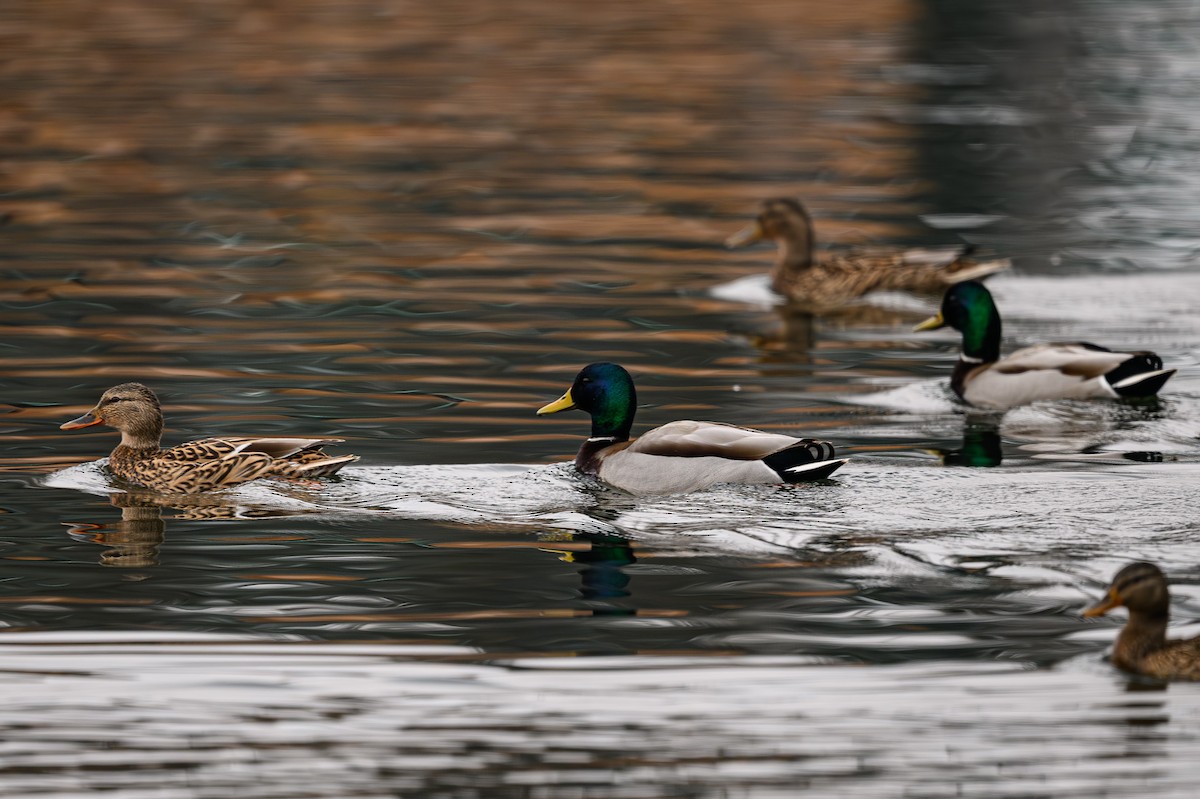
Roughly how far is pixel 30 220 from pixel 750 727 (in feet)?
47.7

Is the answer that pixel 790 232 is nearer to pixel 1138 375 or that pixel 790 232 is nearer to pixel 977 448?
pixel 1138 375

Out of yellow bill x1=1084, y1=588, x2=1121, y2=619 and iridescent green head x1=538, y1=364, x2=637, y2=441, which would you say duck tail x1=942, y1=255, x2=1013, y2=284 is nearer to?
iridescent green head x1=538, y1=364, x2=637, y2=441

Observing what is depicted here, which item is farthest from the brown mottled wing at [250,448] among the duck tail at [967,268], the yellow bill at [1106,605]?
the duck tail at [967,268]

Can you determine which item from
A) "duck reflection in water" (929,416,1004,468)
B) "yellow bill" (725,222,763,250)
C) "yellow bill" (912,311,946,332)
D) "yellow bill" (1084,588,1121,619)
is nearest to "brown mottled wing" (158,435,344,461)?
"duck reflection in water" (929,416,1004,468)

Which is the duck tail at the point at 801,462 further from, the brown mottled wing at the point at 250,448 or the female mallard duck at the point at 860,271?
the female mallard duck at the point at 860,271

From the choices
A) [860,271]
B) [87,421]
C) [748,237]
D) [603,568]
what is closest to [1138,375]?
[603,568]

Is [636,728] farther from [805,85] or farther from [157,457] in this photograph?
[805,85]

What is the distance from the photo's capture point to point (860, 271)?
Answer: 16.8 meters

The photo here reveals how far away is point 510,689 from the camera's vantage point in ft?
24.2

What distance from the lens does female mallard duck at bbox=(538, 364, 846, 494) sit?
10188 millimetres

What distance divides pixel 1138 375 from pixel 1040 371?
0.60 metres

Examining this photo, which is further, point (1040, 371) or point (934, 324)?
point (934, 324)

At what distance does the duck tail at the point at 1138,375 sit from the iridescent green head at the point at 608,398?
10.1 feet

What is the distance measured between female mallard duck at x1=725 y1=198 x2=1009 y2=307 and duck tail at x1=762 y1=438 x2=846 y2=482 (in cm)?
668
